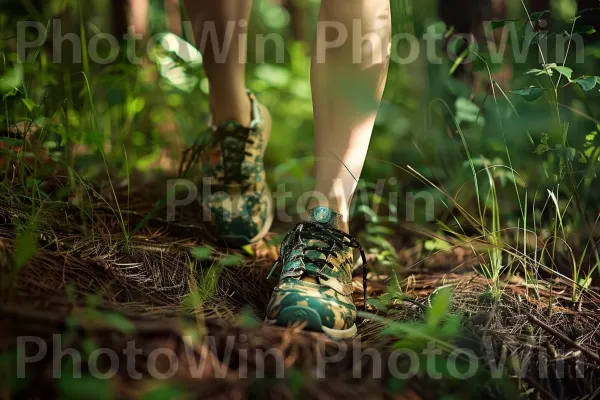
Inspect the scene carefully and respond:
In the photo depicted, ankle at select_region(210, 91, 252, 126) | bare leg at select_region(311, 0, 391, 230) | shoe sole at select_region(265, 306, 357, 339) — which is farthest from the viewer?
ankle at select_region(210, 91, 252, 126)

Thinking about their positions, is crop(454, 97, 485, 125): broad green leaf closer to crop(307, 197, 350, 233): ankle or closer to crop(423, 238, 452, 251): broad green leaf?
crop(423, 238, 452, 251): broad green leaf

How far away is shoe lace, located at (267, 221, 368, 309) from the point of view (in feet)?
4.67

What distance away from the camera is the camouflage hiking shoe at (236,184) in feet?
6.11

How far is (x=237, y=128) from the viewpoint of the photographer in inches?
75.9

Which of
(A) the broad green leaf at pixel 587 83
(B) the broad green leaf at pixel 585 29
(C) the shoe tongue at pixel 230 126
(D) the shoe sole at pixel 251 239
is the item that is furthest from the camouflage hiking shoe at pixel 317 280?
(B) the broad green leaf at pixel 585 29

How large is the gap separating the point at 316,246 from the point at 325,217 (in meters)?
0.10

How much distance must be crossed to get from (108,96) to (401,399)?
1.58 meters

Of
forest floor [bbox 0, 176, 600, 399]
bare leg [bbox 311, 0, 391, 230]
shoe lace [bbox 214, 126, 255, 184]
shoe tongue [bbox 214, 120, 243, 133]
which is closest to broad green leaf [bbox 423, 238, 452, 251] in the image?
forest floor [bbox 0, 176, 600, 399]

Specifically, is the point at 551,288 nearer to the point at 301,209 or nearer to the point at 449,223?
the point at 449,223

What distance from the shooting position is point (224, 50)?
192cm

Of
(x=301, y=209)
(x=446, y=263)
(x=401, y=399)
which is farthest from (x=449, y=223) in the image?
(x=401, y=399)

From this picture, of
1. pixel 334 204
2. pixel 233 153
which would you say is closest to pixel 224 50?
pixel 233 153

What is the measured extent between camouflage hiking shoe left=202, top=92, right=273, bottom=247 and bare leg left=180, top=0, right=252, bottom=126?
69 millimetres

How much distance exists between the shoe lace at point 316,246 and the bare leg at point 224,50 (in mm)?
616
